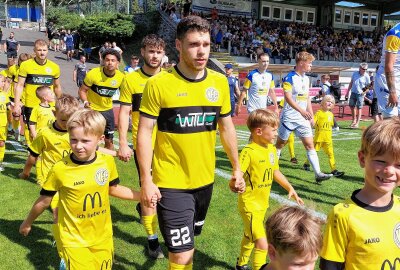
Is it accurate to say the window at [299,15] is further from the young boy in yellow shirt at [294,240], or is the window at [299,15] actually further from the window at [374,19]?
the young boy in yellow shirt at [294,240]

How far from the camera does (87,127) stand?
3.29 m

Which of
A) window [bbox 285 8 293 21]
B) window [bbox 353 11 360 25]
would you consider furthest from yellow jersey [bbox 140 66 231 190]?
window [bbox 353 11 360 25]

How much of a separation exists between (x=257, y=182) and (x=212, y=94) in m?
1.17

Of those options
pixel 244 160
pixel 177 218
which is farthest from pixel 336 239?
pixel 244 160

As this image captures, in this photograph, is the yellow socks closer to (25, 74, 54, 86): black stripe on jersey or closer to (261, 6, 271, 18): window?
(25, 74, 54, 86): black stripe on jersey

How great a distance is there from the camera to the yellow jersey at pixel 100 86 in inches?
288

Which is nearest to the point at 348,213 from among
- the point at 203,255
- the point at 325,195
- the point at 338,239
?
the point at 338,239

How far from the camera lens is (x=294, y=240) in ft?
6.53

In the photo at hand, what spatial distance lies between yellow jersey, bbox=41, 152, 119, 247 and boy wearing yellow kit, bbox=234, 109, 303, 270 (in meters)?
1.35

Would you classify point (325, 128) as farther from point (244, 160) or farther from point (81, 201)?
point (81, 201)

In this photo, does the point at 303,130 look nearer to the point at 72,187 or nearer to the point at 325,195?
the point at 325,195

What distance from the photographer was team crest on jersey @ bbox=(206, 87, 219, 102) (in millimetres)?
Result: 3381

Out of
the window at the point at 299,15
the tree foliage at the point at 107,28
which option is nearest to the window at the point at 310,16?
the window at the point at 299,15

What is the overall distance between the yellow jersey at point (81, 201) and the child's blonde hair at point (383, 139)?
2142 mm
